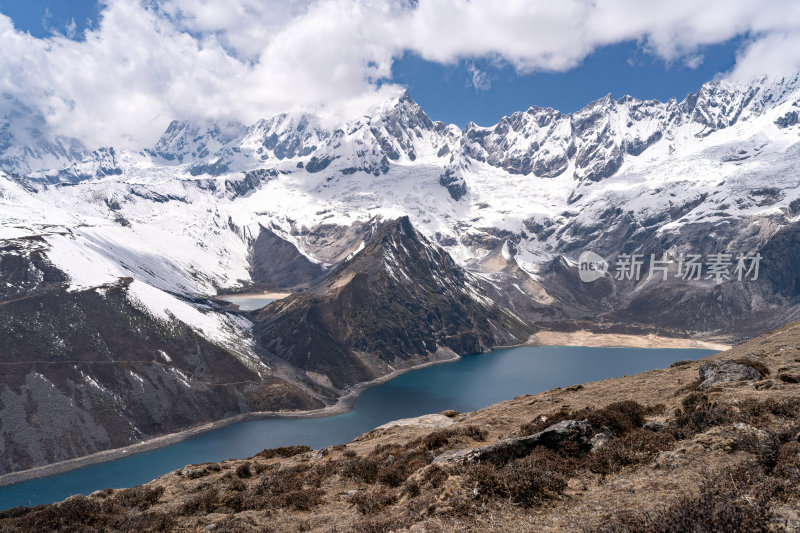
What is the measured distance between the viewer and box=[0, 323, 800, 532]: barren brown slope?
13.3 metres

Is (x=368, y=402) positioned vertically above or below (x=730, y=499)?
below

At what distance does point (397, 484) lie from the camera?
938 inches

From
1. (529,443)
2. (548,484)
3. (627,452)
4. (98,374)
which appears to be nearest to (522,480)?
(548,484)

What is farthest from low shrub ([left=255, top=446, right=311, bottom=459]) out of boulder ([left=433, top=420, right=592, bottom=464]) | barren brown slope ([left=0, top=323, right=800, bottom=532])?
boulder ([left=433, top=420, right=592, bottom=464])

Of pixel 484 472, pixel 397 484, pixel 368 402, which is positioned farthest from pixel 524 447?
pixel 368 402

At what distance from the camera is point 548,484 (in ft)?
54.9

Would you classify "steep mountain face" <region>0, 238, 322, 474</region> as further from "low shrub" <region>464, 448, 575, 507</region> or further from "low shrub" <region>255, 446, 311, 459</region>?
"low shrub" <region>464, 448, 575, 507</region>

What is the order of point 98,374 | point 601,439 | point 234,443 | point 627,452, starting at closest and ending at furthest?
point 627,452, point 601,439, point 234,443, point 98,374

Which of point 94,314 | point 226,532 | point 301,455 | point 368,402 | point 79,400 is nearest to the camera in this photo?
point 226,532

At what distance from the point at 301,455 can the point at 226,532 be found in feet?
65.1

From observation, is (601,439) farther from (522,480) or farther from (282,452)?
(282,452)

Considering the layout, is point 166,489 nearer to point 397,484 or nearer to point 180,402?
point 397,484

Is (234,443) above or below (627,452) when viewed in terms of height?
below

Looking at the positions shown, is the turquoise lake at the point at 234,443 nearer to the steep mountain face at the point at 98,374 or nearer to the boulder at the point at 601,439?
the steep mountain face at the point at 98,374
